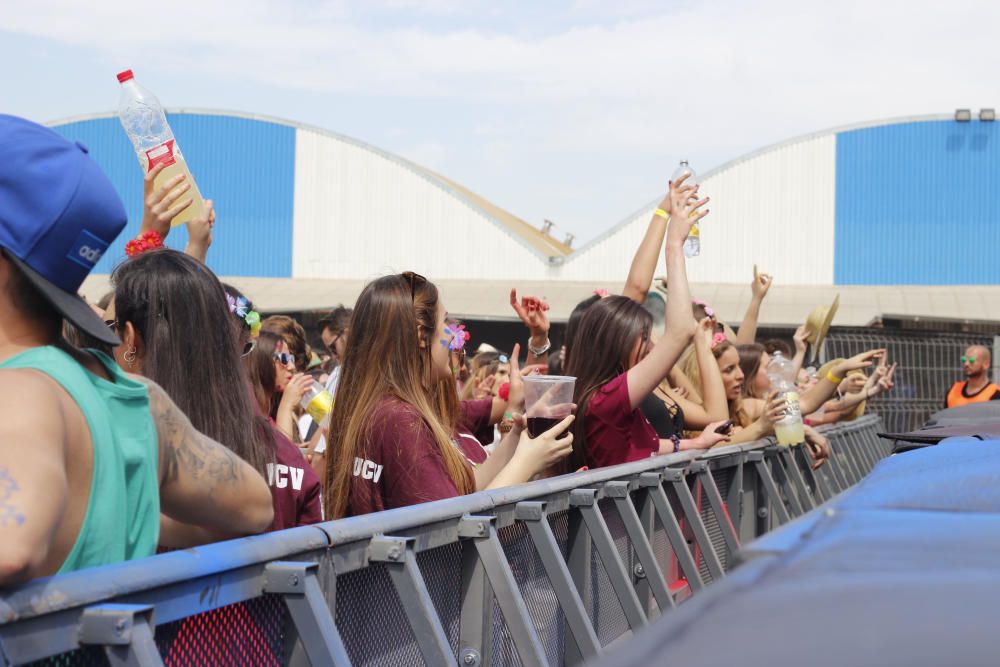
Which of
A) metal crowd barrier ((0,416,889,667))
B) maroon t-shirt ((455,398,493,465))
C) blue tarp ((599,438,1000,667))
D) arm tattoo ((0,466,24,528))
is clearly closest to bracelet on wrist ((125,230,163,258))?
metal crowd barrier ((0,416,889,667))

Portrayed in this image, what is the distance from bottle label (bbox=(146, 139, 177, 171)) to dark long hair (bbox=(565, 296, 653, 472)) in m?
1.84

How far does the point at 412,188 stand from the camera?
33562 mm

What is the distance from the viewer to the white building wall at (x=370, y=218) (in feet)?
110

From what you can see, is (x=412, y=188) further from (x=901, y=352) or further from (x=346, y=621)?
(x=346, y=621)

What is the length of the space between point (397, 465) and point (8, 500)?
6.54 feet

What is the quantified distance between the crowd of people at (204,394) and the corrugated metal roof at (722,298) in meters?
20.3

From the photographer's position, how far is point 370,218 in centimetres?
3366

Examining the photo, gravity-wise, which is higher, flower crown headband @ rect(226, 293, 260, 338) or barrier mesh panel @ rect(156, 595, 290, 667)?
flower crown headband @ rect(226, 293, 260, 338)

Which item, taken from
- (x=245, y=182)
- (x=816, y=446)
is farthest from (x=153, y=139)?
(x=245, y=182)

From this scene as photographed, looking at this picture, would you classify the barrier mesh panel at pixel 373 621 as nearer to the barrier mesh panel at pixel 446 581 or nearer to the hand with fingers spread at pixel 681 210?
the barrier mesh panel at pixel 446 581

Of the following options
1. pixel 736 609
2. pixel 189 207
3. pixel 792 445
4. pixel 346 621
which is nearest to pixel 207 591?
pixel 346 621

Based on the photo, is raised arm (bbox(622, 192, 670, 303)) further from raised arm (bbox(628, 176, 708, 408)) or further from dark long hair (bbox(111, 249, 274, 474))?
dark long hair (bbox(111, 249, 274, 474))

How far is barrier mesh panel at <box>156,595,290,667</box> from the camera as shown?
6.91 feet

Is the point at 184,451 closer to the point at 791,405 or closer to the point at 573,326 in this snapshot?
the point at 573,326
